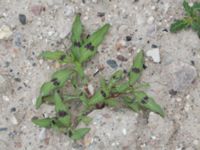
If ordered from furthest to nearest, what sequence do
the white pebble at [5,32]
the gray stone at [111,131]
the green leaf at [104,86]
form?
the white pebble at [5,32] → the green leaf at [104,86] → the gray stone at [111,131]

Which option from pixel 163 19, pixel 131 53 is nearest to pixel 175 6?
pixel 163 19

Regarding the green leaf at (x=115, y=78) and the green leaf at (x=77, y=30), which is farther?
the green leaf at (x=77, y=30)

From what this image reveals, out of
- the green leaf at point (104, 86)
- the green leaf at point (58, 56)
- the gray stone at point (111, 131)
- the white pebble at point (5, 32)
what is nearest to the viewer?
the gray stone at point (111, 131)

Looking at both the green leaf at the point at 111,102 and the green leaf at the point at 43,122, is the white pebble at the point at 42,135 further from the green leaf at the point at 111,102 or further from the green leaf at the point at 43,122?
the green leaf at the point at 111,102

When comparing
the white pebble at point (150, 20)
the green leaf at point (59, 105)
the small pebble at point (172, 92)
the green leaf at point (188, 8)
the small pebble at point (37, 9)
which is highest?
the small pebble at point (37, 9)

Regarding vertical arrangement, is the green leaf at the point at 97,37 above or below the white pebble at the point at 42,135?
above

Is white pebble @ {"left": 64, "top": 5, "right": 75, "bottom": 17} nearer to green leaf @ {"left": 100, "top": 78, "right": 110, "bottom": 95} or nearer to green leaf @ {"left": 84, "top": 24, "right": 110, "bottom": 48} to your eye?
green leaf @ {"left": 84, "top": 24, "right": 110, "bottom": 48}

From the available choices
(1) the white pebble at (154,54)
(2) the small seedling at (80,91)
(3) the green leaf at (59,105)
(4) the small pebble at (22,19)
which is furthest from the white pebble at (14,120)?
(1) the white pebble at (154,54)
